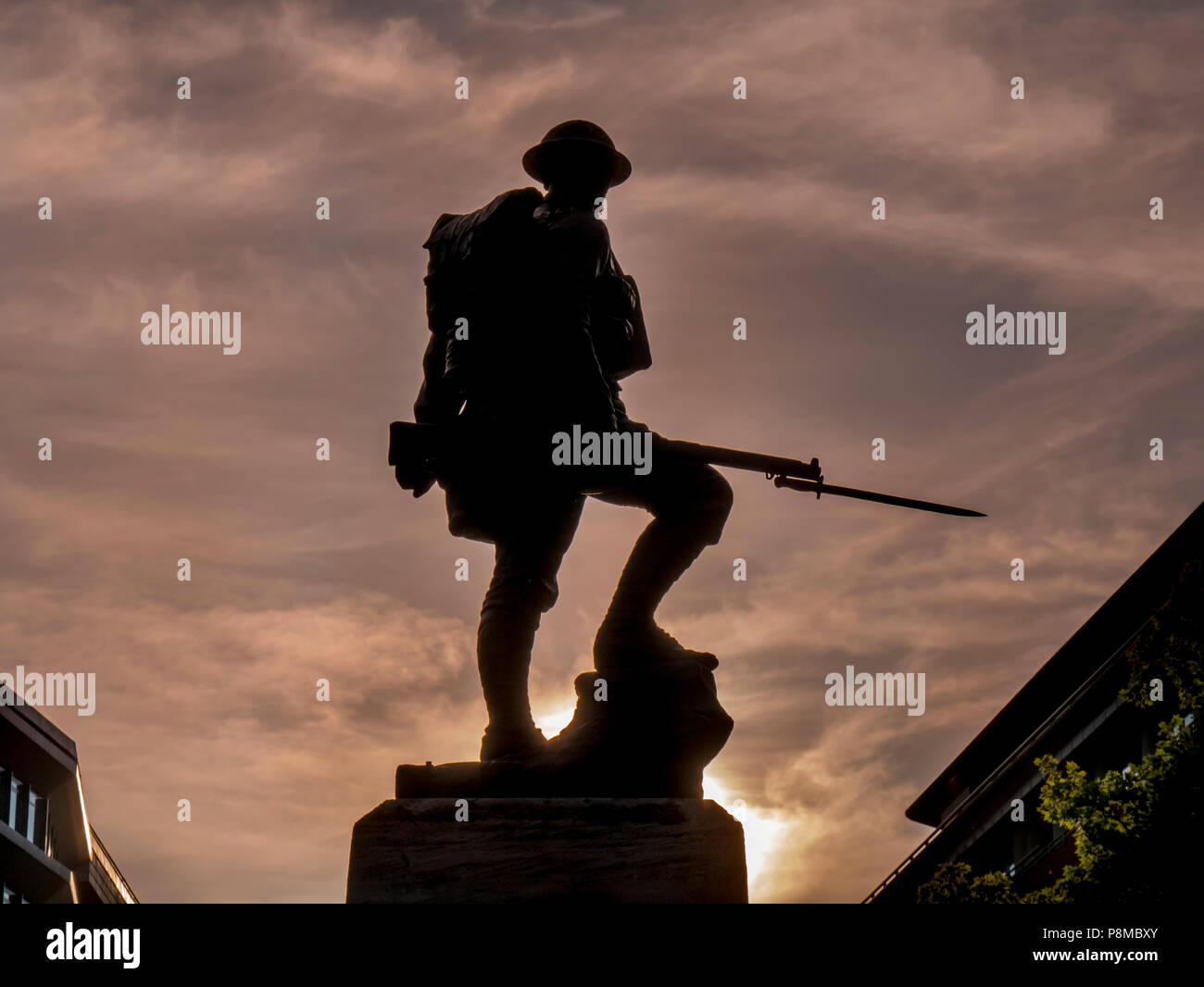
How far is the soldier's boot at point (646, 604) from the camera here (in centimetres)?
815

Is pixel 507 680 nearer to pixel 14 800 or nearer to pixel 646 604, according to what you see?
Result: pixel 646 604

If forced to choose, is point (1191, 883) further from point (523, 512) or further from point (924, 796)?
point (924, 796)

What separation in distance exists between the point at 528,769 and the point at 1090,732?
31.6m

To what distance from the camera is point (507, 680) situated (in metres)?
8.09

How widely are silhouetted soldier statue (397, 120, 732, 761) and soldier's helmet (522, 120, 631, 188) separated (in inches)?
9.9

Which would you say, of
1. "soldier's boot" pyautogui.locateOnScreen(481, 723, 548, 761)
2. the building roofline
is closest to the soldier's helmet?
"soldier's boot" pyautogui.locateOnScreen(481, 723, 548, 761)

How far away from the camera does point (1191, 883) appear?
1819 cm

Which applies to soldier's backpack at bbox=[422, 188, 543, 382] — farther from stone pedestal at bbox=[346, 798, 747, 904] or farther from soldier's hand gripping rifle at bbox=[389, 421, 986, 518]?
stone pedestal at bbox=[346, 798, 747, 904]

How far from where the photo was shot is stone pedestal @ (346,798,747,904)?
7.29 metres

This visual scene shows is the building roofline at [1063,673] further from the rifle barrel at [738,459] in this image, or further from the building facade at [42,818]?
the building facade at [42,818]

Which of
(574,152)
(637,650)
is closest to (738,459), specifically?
(637,650)

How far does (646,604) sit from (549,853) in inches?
57.5

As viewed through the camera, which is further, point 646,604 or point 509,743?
point 646,604
